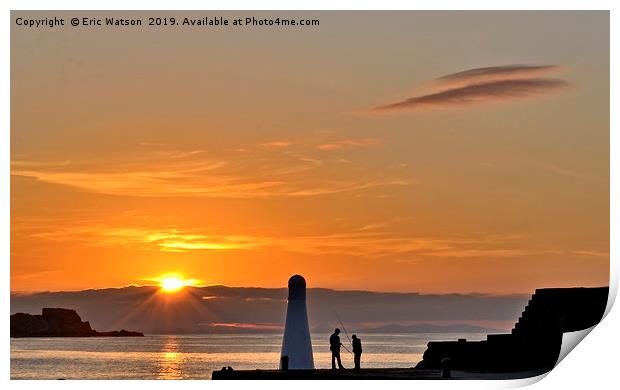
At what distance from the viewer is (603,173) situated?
21.4 m

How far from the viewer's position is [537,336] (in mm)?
22484

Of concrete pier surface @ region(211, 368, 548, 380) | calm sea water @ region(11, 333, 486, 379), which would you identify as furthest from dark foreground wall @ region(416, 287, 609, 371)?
calm sea water @ region(11, 333, 486, 379)

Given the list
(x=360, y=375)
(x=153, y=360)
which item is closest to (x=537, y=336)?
(x=360, y=375)

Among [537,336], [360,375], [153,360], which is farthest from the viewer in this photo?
[153,360]

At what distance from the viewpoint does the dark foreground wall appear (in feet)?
70.8

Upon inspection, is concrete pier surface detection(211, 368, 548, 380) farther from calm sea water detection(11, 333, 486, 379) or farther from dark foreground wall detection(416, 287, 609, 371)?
calm sea water detection(11, 333, 486, 379)

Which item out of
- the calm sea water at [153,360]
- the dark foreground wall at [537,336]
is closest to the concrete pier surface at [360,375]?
the dark foreground wall at [537,336]

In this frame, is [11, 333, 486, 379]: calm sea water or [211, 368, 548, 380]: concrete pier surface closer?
[211, 368, 548, 380]: concrete pier surface

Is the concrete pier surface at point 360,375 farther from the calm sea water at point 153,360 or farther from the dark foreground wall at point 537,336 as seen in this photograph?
the calm sea water at point 153,360

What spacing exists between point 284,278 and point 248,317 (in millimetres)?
4869

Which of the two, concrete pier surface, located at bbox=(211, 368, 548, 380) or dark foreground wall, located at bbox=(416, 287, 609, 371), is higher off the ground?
dark foreground wall, located at bbox=(416, 287, 609, 371)

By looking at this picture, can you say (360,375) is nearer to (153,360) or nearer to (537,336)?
(537,336)

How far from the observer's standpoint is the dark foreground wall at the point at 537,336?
21.6m
